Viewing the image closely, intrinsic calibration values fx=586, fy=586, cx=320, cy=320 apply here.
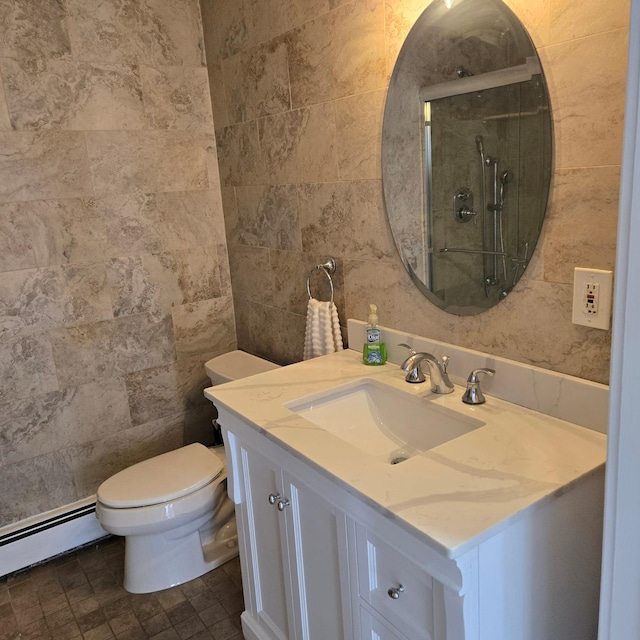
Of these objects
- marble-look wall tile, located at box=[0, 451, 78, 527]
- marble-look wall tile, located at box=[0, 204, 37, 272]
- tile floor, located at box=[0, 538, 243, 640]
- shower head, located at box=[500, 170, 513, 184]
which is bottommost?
tile floor, located at box=[0, 538, 243, 640]

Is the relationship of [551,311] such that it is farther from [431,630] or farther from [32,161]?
[32,161]

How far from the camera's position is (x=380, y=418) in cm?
167

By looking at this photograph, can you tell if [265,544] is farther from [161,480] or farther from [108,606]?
[108,606]

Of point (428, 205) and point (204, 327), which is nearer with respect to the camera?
point (428, 205)

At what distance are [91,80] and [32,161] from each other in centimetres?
39

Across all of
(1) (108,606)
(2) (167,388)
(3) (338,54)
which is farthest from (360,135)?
(1) (108,606)

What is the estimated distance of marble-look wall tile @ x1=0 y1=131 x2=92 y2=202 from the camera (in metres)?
2.14

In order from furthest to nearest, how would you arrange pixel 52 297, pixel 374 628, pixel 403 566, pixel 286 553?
pixel 52 297, pixel 286 553, pixel 374 628, pixel 403 566

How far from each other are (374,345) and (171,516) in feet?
3.03

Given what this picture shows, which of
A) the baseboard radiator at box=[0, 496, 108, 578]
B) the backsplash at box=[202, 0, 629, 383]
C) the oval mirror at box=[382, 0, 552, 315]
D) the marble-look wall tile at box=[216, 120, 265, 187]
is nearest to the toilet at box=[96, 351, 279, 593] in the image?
the baseboard radiator at box=[0, 496, 108, 578]

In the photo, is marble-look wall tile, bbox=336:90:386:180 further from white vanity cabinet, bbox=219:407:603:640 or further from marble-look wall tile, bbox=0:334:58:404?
marble-look wall tile, bbox=0:334:58:404

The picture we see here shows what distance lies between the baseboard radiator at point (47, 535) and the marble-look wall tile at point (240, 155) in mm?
1490

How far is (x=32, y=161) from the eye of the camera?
7.16ft

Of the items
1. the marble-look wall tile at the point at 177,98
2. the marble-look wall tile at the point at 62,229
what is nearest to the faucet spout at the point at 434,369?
the marble-look wall tile at the point at 62,229
